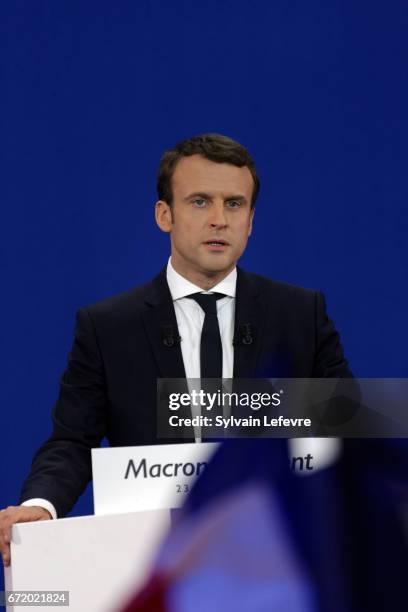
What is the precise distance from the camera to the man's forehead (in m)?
1.73

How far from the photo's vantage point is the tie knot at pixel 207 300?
176 centimetres

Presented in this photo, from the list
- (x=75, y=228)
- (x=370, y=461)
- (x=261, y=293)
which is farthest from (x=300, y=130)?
(x=370, y=461)

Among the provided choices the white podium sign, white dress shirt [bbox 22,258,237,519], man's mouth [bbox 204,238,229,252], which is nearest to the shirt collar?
white dress shirt [bbox 22,258,237,519]

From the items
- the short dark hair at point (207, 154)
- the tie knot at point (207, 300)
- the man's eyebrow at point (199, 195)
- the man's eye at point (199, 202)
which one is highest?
the short dark hair at point (207, 154)

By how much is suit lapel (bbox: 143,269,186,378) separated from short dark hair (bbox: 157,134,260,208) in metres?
0.18

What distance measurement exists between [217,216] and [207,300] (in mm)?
173

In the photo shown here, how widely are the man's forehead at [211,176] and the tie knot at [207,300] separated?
20 cm

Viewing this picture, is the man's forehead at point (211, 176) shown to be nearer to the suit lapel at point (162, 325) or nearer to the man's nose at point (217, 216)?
the man's nose at point (217, 216)

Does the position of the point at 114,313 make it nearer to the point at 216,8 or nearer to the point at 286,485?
the point at 286,485

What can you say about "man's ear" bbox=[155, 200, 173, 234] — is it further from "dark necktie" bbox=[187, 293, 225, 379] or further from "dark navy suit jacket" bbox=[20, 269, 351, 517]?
"dark necktie" bbox=[187, 293, 225, 379]

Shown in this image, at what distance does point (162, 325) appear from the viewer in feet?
5.82

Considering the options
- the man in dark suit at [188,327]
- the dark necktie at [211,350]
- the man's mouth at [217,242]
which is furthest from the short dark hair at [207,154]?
the dark necktie at [211,350]

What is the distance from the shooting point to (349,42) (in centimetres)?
276

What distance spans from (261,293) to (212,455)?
79 cm
